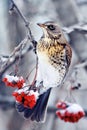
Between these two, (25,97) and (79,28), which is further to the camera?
(79,28)

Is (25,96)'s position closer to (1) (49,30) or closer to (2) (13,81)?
(2) (13,81)

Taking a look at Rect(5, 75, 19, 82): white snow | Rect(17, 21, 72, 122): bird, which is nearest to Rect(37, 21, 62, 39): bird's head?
Rect(17, 21, 72, 122): bird

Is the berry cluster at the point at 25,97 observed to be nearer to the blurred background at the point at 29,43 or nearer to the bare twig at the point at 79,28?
the blurred background at the point at 29,43

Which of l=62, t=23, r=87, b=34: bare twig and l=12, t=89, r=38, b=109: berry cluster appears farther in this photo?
l=62, t=23, r=87, b=34: bare twig

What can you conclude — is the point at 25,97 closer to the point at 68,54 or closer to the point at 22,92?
the point at 22,92

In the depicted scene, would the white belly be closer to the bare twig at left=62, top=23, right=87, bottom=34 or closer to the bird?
the bird

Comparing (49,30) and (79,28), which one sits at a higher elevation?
(49,30)

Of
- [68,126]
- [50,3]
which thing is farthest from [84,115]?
[50,3]

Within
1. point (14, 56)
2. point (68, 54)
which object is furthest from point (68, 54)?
point (14, 56)
